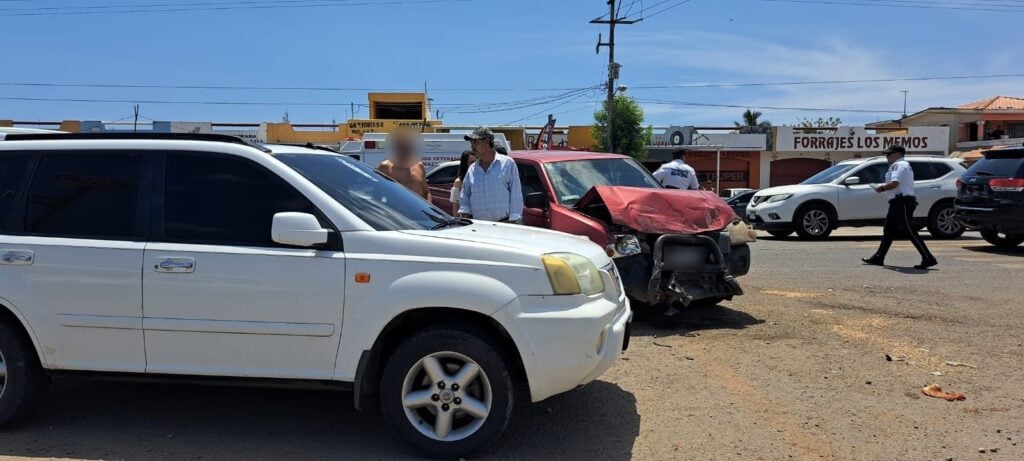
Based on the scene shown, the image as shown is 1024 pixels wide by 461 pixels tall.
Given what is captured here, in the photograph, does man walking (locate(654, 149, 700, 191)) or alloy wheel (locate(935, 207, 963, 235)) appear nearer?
man walking (locate(654, 149, 700, 191))

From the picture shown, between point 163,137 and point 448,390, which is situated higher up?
point 163,137

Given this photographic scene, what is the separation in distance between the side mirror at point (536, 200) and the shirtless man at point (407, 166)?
3.69ft

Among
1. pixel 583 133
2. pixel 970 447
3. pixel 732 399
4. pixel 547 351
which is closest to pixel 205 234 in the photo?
pixel 547 351

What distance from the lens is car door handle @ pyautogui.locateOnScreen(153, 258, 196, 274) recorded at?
3.71 metres

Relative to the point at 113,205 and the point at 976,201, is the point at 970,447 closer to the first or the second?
→ the point at 113,205

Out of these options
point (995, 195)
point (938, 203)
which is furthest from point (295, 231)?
point (938, 203)

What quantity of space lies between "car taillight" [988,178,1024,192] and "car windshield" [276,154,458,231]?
33.8 ft

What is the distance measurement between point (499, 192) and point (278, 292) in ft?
10.4

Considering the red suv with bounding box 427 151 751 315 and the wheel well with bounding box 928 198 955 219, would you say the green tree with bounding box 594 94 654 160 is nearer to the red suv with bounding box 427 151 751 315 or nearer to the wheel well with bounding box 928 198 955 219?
the wheel well with bounding box 928 198 955 219

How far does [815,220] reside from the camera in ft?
47.1

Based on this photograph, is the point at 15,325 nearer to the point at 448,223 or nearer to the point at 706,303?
the point at 448,223

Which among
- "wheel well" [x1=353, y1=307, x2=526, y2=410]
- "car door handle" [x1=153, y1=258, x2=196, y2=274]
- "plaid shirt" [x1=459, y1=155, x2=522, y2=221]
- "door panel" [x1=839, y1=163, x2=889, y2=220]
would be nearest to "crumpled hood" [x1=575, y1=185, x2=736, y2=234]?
"plaid shirt" [x1=459, y1=155, x2=522, y2=221]

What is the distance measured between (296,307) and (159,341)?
78 cm

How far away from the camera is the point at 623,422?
4230 millimetres
